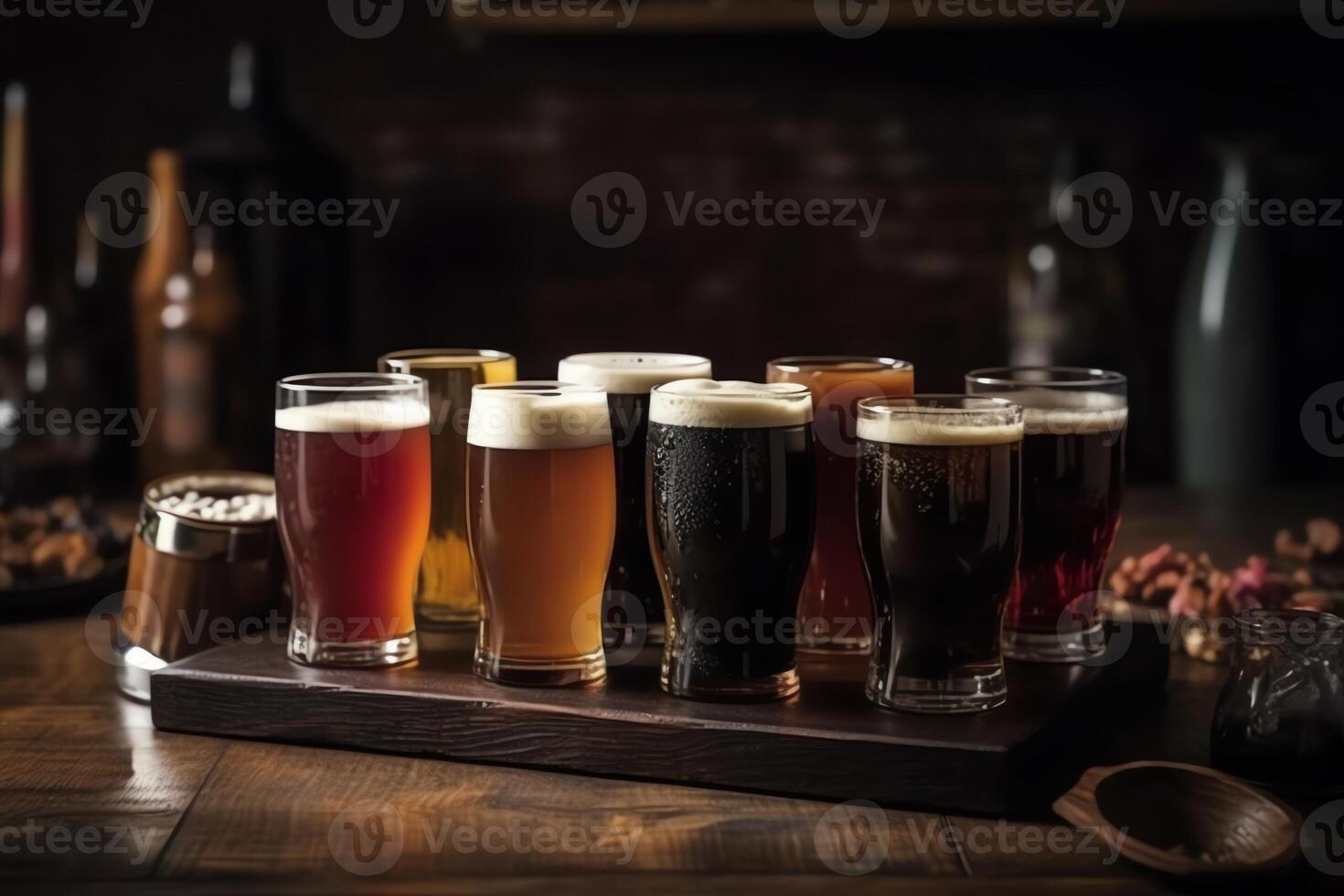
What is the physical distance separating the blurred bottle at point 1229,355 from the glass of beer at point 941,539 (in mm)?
1287

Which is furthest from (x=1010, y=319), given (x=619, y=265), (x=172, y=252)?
(x=172, y=252)

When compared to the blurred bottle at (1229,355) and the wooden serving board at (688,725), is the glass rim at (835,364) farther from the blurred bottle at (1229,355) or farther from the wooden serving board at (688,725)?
the blurred bottle at (1229,355)

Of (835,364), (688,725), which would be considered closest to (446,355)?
(835,364)

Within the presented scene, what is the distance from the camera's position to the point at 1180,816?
1.12 meters

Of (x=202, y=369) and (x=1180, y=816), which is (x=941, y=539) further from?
(x=202, y=369)

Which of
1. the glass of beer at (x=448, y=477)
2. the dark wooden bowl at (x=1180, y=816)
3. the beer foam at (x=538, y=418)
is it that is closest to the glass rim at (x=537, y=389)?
the beer foam at (x=538, y=418)

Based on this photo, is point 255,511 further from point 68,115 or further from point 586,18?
point 68,115

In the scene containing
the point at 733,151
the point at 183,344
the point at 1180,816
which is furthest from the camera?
the point at 733,151

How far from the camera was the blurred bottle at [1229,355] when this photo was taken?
2385 mm

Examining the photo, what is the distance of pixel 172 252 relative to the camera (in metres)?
2.34

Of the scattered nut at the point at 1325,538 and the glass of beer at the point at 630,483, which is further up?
the glass of beer at the point at 630,483

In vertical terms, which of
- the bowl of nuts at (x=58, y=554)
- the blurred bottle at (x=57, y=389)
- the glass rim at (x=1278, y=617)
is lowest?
the bowl of nuts at (x=58, y=554)

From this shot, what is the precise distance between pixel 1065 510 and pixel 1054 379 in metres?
0.13

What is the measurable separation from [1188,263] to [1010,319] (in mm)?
310
